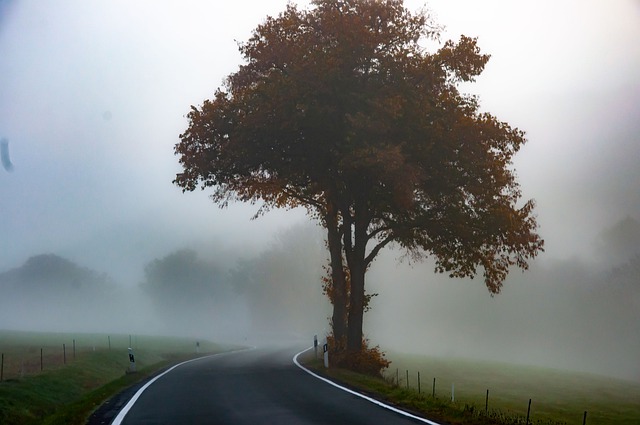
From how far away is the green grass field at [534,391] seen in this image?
25.3 metres

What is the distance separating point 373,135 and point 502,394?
578 inches

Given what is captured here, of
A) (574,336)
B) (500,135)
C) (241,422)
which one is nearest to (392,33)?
(500,135)

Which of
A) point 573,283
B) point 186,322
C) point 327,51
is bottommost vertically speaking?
point 186,322

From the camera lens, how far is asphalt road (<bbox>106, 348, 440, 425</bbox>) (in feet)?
43.5

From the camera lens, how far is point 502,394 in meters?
32.8

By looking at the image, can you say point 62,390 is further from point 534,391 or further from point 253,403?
point 534,391

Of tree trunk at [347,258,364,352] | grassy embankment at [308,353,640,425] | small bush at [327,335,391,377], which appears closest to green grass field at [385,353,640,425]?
grassy embankment at [308,353,640,425]

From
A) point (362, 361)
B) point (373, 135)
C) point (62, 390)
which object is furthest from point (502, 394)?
point (62, 390)

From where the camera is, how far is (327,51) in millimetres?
25891

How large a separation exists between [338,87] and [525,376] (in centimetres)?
2663

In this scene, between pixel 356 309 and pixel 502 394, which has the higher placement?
pixel 356 309

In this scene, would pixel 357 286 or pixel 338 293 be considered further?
pixel 338 293

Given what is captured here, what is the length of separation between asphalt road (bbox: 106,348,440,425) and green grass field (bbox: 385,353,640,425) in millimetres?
4356

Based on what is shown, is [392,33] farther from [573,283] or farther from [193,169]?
[573,283]
